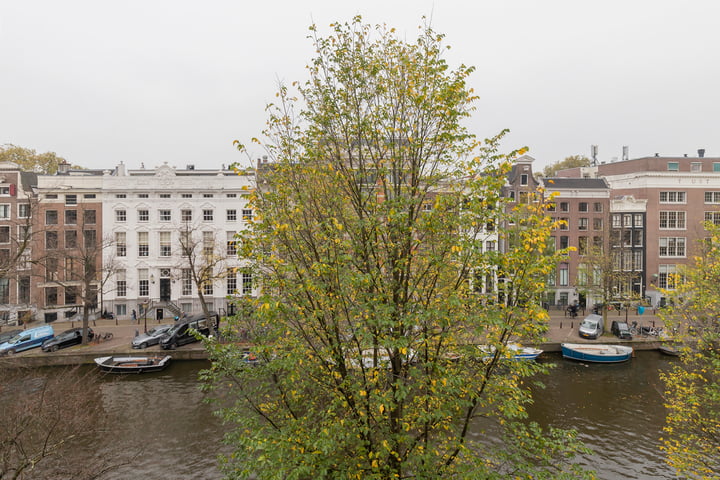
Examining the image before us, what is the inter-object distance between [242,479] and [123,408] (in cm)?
2224

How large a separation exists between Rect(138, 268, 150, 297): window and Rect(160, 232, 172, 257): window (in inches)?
114

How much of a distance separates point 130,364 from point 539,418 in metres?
29.7

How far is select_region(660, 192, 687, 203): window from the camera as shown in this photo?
5416 cm

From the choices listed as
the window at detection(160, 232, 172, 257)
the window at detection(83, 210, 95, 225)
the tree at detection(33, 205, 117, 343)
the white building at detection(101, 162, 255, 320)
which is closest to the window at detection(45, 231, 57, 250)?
the tree at detection(33, 205, 117, 343)

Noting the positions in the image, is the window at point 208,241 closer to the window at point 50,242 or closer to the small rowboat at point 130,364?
the small rowboat at point 130,364

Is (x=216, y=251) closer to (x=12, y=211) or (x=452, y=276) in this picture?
(x=12, y=211)

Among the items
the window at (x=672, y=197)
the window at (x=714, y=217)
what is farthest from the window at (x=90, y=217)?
the window at (x=714, y=217)

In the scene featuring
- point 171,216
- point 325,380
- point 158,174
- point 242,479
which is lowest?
point 242,479

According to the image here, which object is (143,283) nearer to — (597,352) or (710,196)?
(597,352)

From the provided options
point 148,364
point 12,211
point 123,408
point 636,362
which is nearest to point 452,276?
point 123,408

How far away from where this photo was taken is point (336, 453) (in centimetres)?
909

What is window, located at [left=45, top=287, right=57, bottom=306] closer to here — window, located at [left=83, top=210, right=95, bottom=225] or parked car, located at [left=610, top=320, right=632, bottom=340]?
window, located at [left=83, top=210, right=95, bottom=225]

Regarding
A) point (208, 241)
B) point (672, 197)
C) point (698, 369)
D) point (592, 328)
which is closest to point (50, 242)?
point (208, 241)

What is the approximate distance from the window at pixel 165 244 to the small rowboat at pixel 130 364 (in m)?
18.8
